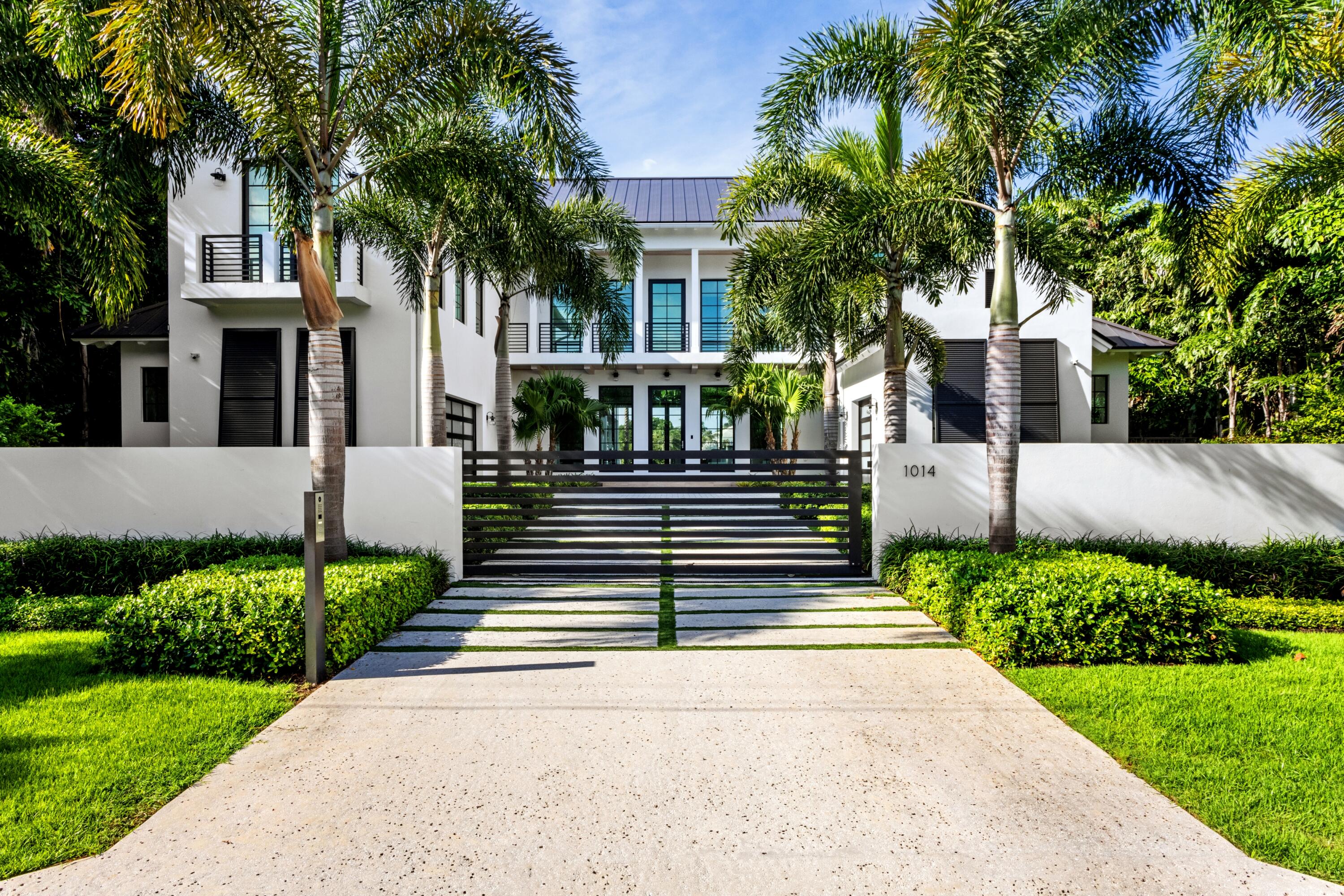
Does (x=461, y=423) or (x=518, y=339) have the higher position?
(x=518, y=339)

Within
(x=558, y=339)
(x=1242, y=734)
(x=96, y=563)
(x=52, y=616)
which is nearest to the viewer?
(x=1242, y=734)

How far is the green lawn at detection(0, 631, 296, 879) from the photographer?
3.03m

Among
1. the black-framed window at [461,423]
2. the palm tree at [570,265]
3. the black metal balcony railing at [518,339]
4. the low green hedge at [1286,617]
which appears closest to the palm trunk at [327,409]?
the palm tree at [570,265]

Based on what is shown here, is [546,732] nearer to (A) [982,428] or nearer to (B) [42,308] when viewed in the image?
(A) [982,428]

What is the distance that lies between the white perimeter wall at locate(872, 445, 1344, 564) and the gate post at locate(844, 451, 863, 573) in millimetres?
378

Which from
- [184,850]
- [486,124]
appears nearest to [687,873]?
[184,850]

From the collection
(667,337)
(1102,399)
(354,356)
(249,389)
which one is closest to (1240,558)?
(1102,399)

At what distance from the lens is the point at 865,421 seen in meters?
16.5

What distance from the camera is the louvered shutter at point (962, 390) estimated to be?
46.4 ft

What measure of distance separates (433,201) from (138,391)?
31.1 ft

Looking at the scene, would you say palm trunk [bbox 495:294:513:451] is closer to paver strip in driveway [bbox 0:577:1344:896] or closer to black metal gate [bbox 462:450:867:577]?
black metal gate [bbox 462:450:867:577]

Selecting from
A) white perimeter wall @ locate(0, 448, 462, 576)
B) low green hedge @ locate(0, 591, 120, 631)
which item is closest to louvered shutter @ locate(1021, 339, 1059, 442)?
white perimeter wall @ locate(0, 448, 462, 576)

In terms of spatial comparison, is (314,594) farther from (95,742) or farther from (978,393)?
(978,393)

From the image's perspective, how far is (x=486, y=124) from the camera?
8.84 m
